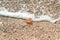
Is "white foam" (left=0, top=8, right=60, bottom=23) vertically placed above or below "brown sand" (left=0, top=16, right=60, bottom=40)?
above

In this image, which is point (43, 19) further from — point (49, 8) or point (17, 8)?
point (17, 8)

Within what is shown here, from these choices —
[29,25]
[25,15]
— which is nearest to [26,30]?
[29,25]

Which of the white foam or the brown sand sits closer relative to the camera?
the brown sand

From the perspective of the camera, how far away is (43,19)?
198cm

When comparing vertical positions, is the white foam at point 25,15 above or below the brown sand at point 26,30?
above

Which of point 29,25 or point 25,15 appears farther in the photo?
point 25,15

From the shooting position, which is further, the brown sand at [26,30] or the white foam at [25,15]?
the white foam at [25,15]

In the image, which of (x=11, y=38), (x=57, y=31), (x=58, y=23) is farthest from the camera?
(x=58, y=23)

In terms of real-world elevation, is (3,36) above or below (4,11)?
below

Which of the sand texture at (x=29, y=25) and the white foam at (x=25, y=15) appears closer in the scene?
the sand texture at (x=29, y=25)

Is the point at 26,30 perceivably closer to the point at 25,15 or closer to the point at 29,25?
the point at 29,25

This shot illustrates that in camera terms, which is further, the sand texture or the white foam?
the white foam

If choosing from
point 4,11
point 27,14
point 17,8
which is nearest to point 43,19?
point 27,14

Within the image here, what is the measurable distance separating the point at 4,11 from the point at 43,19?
0.45 meters
